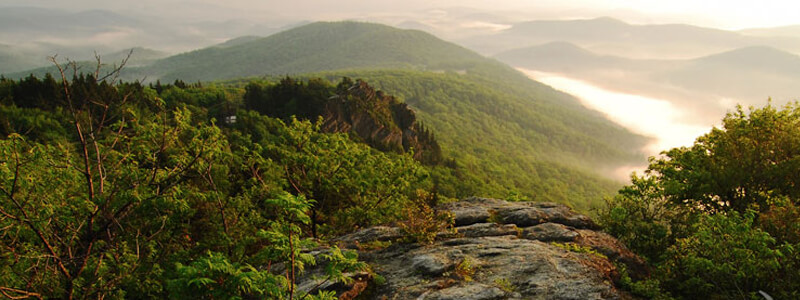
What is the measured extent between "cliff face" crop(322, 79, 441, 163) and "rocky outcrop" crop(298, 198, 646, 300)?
273 feet

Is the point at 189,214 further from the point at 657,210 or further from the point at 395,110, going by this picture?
the point at 395,110

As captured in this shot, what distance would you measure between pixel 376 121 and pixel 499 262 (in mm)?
100558

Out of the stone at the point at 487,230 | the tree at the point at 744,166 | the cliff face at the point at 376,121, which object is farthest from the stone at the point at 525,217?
the cliff face at the point at 376,121

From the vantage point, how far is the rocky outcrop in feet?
43.4

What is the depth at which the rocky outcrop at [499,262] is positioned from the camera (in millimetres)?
13242

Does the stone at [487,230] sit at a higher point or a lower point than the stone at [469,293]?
lower

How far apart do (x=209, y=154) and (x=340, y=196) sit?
13022mm

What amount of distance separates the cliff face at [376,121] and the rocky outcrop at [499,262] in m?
83.1

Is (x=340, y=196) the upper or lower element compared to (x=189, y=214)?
lower

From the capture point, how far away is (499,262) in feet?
50.4

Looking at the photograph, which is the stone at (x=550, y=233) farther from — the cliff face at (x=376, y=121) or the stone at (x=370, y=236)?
the cliff face at (x=376, y=121)

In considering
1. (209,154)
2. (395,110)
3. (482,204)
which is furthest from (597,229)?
(395,110)

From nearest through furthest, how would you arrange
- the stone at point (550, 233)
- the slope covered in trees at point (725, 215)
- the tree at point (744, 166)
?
the slope covered in trees at point (725, 215), the stone at point (550, 233), the tree at point (744, 166)

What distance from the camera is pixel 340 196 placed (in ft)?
88.7
